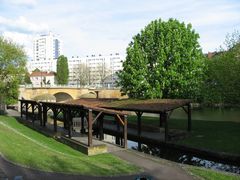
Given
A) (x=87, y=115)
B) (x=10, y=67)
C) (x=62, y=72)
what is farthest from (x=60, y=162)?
(x=62, y=72)

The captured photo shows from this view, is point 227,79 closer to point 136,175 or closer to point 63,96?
point 136,175

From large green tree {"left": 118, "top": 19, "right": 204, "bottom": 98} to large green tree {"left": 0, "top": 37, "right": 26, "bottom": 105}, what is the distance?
510 inches

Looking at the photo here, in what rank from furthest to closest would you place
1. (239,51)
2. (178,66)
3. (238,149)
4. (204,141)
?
(178,66)
(239,51)
(204,141)
(238,149)

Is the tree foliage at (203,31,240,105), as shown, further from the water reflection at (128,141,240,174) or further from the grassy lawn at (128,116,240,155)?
the water reflection at (128,141,240,174)

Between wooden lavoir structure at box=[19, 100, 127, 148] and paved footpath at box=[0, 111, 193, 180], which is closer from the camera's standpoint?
paved footpath at box=[0, 111, 193, 180]

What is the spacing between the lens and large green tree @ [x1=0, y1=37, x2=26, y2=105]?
141 ft

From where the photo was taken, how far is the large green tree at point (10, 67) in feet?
141

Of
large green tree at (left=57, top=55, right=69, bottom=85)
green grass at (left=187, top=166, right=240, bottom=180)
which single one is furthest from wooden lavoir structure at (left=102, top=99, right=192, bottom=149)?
large green tree at (left=57, top=55, right=69, bottom=85)

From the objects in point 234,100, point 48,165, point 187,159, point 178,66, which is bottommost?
point 187,159

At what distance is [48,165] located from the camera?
1623cm

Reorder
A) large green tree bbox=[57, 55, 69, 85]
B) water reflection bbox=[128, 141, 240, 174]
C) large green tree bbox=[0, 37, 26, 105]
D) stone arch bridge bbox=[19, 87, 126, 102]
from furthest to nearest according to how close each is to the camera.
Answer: large green tree bbox=[57, 55, 69, 85]
stone arch bridge bbox=[19, 87, 126, 102]
large green tree bbox=[0, 37, 26, 105]
water reflection bbox=[128, 141, 240, 174]

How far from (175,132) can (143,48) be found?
47.5 feet

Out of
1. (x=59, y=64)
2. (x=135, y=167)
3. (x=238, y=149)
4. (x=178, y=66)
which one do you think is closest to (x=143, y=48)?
(x=178, y=66)

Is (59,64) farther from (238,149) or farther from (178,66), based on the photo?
(238,149)
